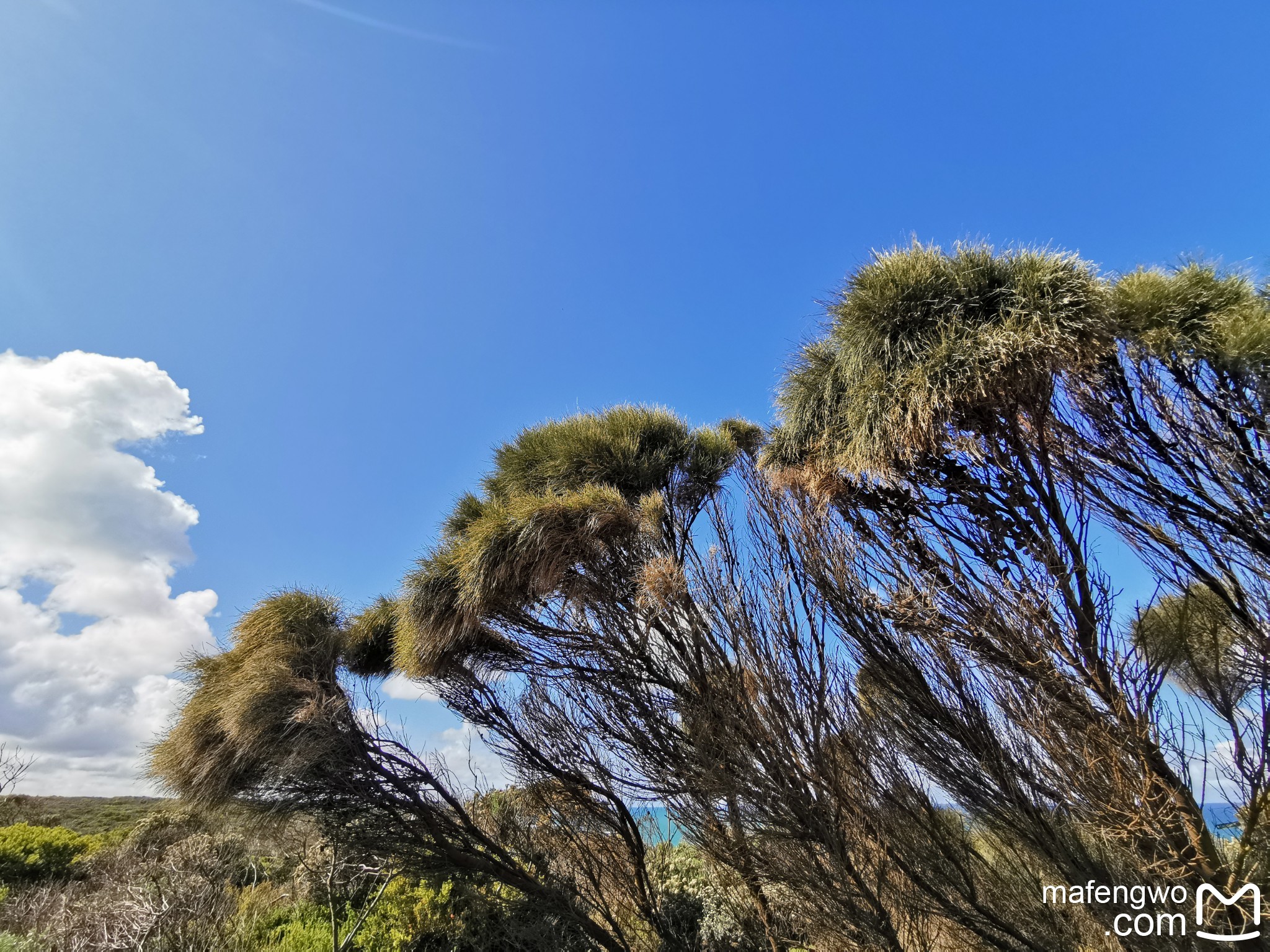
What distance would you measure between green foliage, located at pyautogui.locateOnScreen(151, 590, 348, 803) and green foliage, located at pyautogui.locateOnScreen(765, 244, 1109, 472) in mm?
5584

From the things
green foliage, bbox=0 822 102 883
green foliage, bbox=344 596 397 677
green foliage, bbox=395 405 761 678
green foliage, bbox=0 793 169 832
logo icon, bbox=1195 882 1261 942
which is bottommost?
green foliage, bbox=0 793 169 832

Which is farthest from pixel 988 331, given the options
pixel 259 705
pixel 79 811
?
pixel 79 811

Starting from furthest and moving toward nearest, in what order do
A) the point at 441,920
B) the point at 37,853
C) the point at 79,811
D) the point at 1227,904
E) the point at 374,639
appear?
the point at 79,811 < the point at 37,853 < the point at 441,920 < the point at 374,639 < the point at 1227,904

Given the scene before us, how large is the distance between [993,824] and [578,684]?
3950 millimetres

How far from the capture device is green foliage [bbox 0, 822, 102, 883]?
1288 cm

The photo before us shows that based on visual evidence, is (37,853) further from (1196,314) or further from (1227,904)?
(1196,314)

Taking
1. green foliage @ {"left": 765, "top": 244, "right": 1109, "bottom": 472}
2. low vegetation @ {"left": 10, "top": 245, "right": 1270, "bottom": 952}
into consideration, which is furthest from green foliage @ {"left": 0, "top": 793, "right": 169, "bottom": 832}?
green foliage @ {"left": 765, "top": 244, "right": 1109, "bottom": 472}

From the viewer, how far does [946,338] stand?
4.38 metres

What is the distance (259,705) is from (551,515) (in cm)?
334

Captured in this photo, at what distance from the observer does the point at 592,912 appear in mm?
7961

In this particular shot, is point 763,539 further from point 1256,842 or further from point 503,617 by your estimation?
point 1256,842

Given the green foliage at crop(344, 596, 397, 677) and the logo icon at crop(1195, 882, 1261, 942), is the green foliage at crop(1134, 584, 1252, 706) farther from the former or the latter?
the green foliage at crop(344, 596, 397, 677)

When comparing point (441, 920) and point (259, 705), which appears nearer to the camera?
point (259, 705)

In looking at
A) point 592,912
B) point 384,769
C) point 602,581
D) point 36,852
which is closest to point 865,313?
point 602,581
